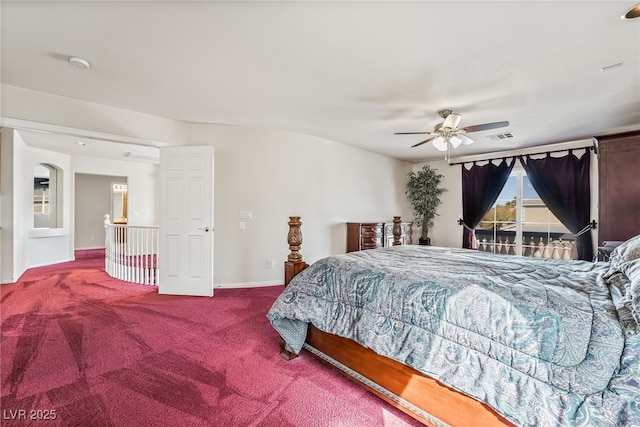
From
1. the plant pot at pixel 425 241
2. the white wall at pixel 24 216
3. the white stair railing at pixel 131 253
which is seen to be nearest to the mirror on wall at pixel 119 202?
the white wall at pixel 24 216

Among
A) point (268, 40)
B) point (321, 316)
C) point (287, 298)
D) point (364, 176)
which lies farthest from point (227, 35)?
point (364, 176)

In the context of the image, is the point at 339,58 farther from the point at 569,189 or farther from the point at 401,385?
the point at 569,189

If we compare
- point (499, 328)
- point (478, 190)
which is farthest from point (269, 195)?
point (478, 190)

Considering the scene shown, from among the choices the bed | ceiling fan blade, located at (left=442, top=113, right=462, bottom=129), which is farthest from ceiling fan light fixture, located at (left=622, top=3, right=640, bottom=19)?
the bed

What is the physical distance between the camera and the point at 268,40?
2141mm

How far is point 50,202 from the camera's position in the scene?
6398 millimetres

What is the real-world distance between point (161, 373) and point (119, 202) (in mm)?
8579

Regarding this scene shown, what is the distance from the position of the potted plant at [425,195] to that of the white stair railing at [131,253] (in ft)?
17.4

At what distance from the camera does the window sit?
4957 mm

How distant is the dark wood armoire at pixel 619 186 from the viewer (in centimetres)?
325

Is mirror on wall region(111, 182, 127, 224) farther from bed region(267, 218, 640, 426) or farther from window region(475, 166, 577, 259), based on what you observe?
window region(475, 166, 577, 259)

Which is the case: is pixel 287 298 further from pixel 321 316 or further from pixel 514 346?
pixel 514 346

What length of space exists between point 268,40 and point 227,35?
30 centimetres

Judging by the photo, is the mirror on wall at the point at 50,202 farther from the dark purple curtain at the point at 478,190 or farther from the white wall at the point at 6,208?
the dark purple curtain at the point at 478,190
